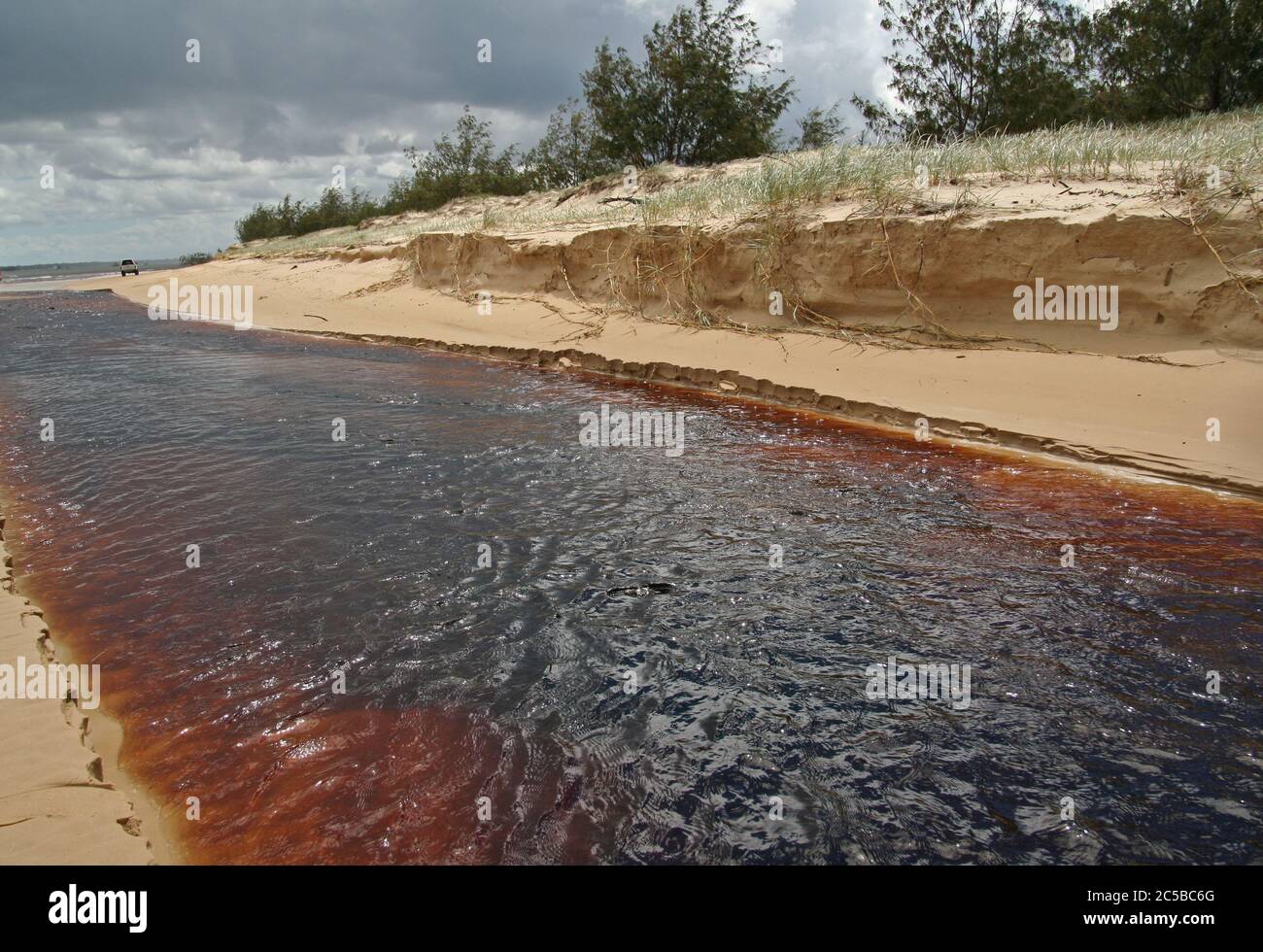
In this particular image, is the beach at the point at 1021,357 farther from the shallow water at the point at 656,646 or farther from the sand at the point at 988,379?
the shallow water at the point at 656,646

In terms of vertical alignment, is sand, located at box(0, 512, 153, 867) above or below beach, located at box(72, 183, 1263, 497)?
below

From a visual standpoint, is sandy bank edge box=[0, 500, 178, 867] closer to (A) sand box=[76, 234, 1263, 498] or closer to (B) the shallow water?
(B) the shallow water

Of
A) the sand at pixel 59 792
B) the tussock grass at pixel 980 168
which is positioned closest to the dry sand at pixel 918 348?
the sand at pixel 59 792

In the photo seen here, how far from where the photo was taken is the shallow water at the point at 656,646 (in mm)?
2301

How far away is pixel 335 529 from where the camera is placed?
453cm

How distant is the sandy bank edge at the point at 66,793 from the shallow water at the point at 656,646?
12cm

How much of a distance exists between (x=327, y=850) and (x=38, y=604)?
2.50 meters

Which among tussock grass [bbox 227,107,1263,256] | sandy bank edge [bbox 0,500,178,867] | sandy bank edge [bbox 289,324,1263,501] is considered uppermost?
tussock grass [bbox 227,107,1263,256]

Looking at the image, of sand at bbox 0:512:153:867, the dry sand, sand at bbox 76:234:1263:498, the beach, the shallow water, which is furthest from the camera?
the beach

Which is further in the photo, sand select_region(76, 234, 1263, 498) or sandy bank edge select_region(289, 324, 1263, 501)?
sand select_region(76, 234, 1263, 498)

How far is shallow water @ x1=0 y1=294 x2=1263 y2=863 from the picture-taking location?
2301 millimetres

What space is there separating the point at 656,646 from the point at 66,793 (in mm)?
2087

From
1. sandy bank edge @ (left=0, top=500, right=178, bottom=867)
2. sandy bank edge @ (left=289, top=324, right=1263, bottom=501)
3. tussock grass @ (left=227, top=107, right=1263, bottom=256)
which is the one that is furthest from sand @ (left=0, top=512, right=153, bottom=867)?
tussock grass @ (left=227, top=107, right=1263, bottom=256)

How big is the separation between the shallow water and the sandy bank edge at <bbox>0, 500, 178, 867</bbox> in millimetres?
124
